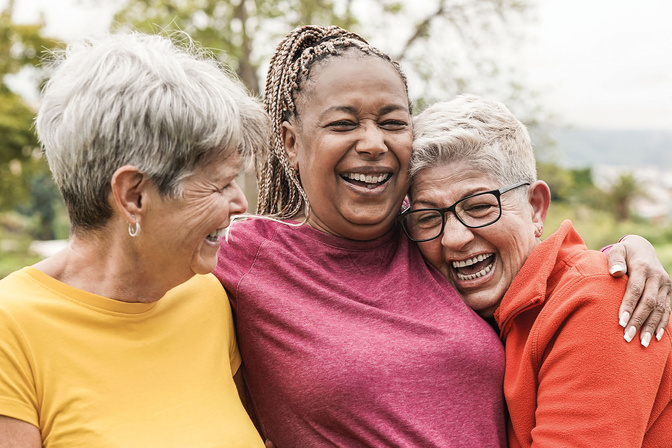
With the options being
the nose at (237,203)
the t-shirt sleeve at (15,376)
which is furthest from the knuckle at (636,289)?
the t-shirt sleeve at (15,376)

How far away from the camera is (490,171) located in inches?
97.9

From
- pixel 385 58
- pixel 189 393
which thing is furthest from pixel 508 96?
pixel 189 393

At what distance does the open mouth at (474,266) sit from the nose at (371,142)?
1.84 feet

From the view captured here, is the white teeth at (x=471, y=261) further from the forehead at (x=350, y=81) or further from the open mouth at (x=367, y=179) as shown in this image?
the forehead at (x=350, y=81)

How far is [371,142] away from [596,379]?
1.18m

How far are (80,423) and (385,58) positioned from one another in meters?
1.81

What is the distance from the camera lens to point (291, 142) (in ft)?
8.92

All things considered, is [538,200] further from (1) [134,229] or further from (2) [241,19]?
(2) [241,19]

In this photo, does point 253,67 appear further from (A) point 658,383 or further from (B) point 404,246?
(A) point 658,383

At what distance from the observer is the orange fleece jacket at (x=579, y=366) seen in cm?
198

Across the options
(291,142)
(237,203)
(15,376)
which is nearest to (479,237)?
(291,142)

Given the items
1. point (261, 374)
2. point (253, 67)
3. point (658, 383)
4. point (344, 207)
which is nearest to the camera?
point (658, 383)

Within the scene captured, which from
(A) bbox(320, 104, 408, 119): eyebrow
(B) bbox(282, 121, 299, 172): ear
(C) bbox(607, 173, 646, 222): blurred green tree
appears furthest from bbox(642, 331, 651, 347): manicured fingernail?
(C) bbox(607, 173, 646, 222): blurred green tree

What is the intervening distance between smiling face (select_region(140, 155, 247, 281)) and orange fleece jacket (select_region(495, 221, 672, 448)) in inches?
44.2
